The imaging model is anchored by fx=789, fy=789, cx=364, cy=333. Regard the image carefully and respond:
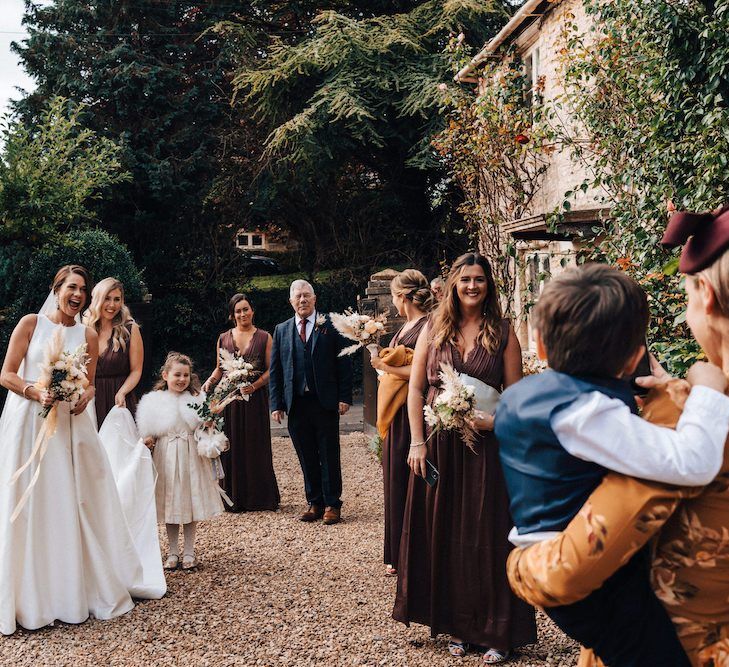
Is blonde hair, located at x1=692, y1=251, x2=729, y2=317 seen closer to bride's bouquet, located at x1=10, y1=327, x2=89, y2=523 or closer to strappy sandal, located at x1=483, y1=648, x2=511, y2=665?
strappy sandal, located at x1=483, y1=648, x2=511, y2=665

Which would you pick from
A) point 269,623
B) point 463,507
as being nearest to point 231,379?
point 269,623

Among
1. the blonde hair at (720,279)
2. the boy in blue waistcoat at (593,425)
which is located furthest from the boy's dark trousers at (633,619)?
the blonde hair at (720,279)

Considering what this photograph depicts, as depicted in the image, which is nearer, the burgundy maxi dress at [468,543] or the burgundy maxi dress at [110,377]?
the burgundy maxi dress at [468,543]

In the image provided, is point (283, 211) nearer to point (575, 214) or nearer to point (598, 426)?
point (575, 214)

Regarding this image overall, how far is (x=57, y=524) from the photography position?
16.4ft

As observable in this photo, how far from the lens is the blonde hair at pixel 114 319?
657 cm

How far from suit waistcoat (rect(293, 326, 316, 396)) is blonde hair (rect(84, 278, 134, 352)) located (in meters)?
1.67

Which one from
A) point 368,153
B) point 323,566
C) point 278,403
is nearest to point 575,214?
point 278,403

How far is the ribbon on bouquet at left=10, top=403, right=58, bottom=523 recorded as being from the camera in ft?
16.0

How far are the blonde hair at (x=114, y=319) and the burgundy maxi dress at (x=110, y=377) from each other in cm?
7

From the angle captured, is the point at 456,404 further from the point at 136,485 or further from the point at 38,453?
the point at 136,485

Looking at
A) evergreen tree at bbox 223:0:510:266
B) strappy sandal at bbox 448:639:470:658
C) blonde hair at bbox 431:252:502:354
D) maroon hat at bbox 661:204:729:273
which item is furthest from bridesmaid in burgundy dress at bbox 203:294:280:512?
evergreen tree at bbox 223:0:510:266

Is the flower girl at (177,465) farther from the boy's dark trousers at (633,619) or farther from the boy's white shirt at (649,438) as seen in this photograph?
the boy's white shirt at (649,438)

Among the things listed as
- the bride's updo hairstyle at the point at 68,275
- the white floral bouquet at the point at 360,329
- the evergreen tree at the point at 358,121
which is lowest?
the white floral bouquet at the point at 360,329
